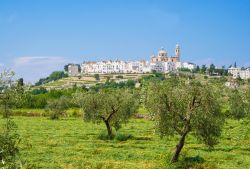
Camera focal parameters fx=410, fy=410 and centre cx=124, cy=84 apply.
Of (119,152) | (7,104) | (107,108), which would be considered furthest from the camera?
(107,108)

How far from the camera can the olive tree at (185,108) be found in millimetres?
34719

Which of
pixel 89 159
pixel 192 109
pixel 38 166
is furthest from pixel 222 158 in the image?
pixel 38 166

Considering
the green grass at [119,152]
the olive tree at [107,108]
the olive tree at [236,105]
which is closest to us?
the green grass at [119,152]

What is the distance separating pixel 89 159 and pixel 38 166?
215 inches

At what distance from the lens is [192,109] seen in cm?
3512

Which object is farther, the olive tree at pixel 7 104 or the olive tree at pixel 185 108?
the olive tree at pixel 185 108

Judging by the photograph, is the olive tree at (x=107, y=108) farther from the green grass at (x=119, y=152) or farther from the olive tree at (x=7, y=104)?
the olive tree at (x=7, y=104)

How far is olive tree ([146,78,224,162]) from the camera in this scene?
34.7 meters

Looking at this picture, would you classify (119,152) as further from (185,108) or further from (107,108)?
(107,108)

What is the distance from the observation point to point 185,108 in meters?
35.8

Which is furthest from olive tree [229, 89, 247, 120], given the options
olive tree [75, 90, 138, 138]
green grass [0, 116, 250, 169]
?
olive tree [75, 90, 138, 138]

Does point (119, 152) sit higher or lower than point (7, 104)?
lower

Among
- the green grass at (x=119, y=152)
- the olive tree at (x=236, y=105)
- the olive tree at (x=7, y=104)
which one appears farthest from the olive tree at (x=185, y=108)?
the olive tree at (x=236, y=105)

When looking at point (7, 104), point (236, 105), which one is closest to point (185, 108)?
point (7, 104)
